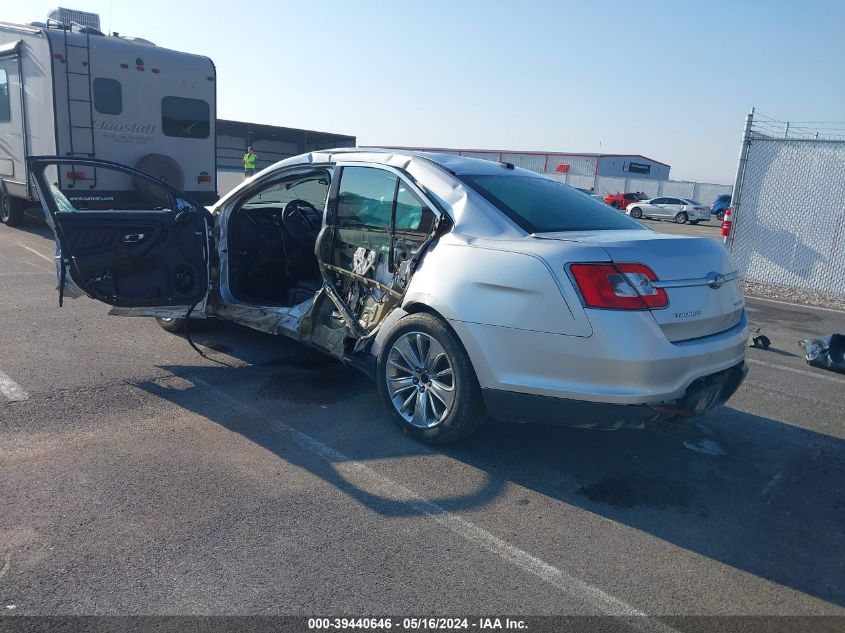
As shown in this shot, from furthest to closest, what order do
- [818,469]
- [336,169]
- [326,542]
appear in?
[336,169] → [818,469] → [326,542]

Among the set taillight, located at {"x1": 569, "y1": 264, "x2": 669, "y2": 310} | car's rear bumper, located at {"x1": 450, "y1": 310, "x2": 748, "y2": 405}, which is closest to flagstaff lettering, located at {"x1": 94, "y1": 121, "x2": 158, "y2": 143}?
car's rear bumper, located at {"x1": 450, "y1": 310, "x2": 748, "y2": 405}

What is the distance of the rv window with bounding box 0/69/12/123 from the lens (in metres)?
12.2

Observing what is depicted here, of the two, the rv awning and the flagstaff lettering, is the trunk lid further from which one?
the rv awning

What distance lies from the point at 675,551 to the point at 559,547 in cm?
54

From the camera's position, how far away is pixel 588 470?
4.19 meters

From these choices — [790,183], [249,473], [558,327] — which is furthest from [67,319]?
[790,183]

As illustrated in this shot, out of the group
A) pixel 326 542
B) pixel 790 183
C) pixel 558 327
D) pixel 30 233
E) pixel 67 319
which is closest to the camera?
pixel 326 542

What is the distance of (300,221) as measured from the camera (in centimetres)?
609

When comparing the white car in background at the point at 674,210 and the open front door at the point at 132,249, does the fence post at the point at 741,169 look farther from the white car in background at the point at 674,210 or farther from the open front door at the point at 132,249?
the white car in background at the point at 674,210

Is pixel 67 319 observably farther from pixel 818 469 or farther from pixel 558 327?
pixel 818 469

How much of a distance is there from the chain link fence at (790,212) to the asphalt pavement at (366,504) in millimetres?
6276

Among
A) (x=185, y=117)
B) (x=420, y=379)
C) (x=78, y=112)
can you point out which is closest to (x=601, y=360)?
(x=420, y=379)

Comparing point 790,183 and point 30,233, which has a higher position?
point 790,183

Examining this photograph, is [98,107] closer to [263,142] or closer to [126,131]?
[126,131]
